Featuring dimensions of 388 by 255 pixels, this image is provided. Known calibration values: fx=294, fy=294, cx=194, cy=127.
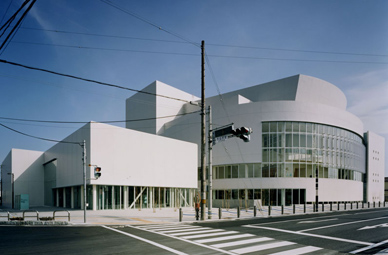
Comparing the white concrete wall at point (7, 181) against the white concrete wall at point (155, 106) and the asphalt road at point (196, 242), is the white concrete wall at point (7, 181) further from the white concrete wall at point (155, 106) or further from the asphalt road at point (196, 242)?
the asphalt road at point (196, 242)

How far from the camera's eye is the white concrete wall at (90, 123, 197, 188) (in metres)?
29.4

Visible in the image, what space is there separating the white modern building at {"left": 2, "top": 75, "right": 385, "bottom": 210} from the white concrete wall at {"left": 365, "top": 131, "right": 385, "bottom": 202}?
400 cm

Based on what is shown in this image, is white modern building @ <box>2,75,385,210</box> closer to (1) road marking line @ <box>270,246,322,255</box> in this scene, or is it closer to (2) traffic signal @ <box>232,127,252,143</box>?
(2) traffic signal @ <box>232,127,252,143</box>

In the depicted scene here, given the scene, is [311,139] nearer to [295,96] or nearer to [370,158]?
[295,96]

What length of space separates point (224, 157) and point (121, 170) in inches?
807

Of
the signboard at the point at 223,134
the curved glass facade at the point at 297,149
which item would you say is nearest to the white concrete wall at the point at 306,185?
the curved glass facade at the point at 297,149

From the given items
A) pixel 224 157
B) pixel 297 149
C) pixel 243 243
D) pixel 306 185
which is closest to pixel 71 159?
pixel 224 157

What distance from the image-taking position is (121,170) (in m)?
30.8

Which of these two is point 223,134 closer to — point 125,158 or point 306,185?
point 125,158

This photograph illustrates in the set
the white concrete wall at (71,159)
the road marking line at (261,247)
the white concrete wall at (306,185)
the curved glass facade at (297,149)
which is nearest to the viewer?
the road marking line at (261,247)

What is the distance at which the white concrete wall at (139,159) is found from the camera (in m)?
29.4

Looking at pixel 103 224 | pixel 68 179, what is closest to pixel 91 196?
pixel 68 179

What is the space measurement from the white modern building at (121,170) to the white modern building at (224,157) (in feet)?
0.35

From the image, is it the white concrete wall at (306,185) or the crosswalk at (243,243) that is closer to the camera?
the crosswalk at (243,243)
